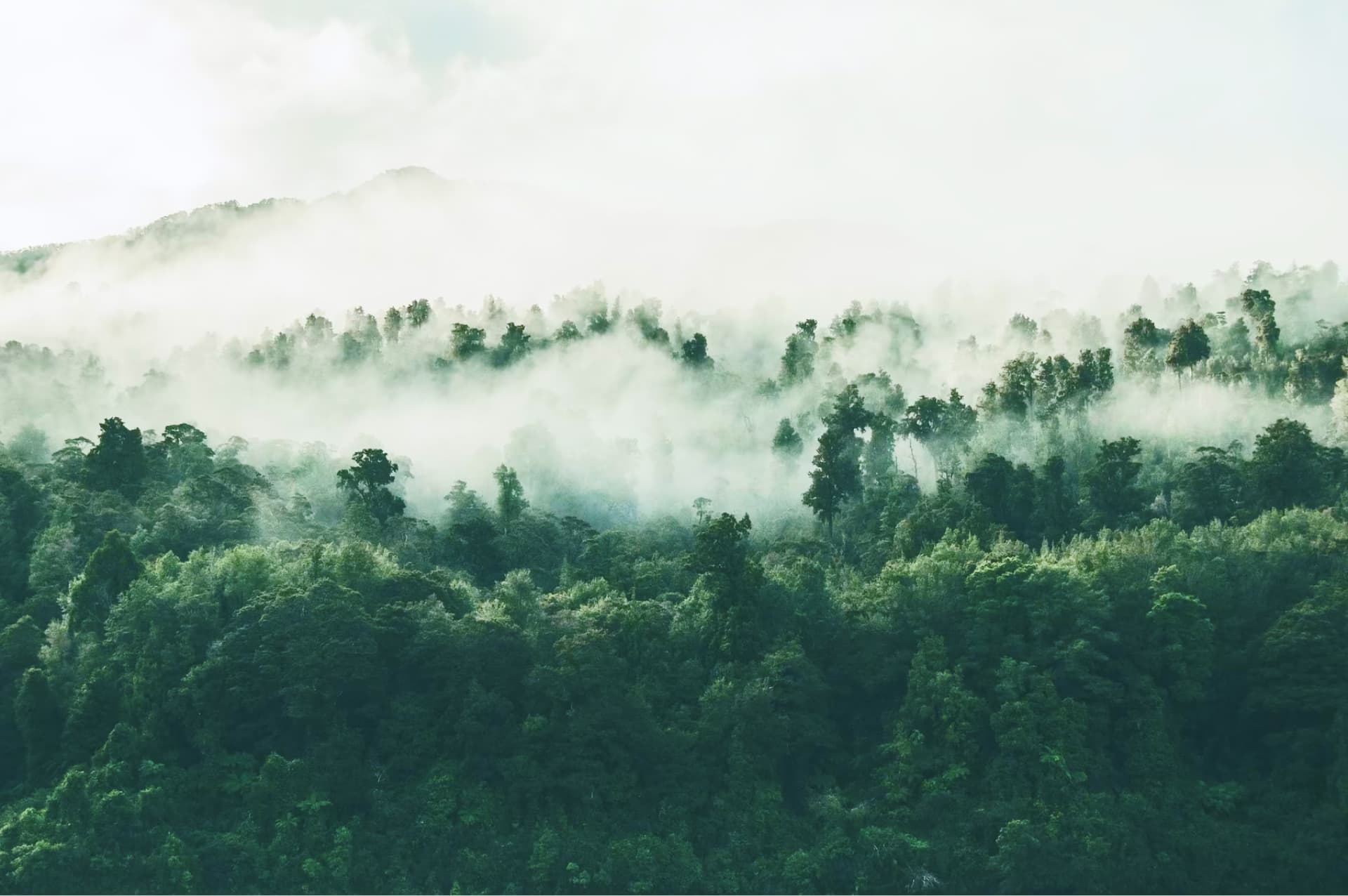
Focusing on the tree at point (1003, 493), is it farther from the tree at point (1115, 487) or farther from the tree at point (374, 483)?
the tree at point (374, 483)

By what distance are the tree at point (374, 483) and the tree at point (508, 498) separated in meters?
5.24

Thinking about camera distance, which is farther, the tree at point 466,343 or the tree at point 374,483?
the tree at point 466,343

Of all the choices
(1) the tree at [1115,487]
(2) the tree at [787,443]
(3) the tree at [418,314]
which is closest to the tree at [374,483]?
(2) the tree at [787,443]

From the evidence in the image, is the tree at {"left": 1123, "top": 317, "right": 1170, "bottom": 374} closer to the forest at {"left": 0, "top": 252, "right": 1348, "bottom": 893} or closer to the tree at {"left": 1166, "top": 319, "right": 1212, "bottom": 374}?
the tree at {"left": 1166, "top": 319, "right": 1212, "bottom": 374}

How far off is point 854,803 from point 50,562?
117ft

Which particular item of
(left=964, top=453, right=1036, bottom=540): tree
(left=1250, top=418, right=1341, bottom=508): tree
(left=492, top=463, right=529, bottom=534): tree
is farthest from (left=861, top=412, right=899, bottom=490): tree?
(left=1250, top=418, right=1341, bottom=508): tree

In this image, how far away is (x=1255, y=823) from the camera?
1828 inches

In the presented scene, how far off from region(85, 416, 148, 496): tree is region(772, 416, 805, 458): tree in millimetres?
36782

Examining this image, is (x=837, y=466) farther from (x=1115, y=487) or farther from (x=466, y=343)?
(x=466, y=343)

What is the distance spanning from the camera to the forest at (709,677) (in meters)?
45.3

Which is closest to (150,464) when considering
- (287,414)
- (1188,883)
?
(287,414)

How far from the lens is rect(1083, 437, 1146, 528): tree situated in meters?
66.1

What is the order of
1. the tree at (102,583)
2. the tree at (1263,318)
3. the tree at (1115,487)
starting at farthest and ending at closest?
the tree at (1263,318) < the tree at (1115,487) < the tree at (102,583)

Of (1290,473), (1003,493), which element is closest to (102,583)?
(1003,493)
